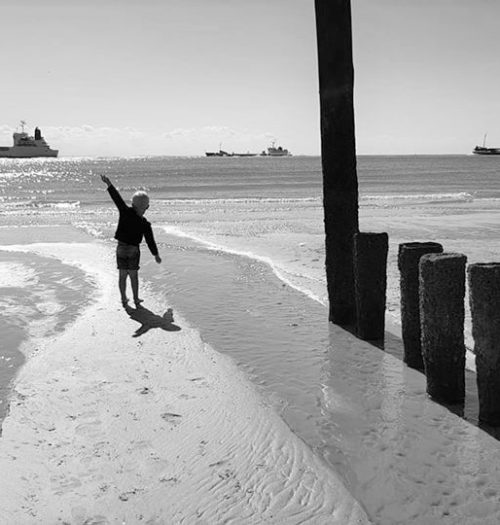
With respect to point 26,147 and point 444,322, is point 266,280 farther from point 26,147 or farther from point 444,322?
point 26,147

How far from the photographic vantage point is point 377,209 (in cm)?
2394

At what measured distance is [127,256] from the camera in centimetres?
811

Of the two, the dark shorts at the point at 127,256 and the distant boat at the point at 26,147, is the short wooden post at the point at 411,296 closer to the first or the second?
the dark shorts at the point at 127,256

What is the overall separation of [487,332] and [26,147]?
15807 centimetres

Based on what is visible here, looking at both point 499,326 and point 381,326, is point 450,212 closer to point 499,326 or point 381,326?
point 381,326

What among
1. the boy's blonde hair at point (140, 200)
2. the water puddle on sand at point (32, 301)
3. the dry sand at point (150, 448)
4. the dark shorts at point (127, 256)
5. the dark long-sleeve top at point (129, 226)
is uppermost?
the boy's blonde hair at point (140, 200)

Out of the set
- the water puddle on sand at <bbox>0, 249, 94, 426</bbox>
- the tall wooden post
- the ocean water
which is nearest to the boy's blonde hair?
the ocean water

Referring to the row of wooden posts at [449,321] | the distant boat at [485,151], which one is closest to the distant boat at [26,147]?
the distant boat at [485,151]

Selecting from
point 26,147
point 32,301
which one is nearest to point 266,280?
point 32,301

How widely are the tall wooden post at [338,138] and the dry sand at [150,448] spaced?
178 centimetres

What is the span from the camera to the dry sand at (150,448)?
346 cm

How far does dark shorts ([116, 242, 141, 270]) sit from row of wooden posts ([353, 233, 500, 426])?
3.87m

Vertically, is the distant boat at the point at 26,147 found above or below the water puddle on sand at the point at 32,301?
above

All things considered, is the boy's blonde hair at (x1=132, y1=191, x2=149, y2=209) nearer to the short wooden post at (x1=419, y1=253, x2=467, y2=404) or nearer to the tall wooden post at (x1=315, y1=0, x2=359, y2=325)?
the tall wooden post at (x1=315, y1=0, x2=359, y2=325)
